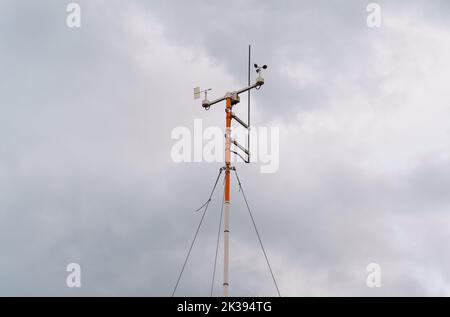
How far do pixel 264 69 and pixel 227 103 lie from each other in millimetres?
4496

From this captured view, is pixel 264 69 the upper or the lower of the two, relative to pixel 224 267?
upper
